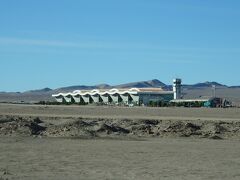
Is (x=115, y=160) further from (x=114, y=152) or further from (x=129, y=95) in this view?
(x=129, y=95)

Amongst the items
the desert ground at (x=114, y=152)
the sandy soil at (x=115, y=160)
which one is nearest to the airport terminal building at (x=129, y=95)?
the desert ground at (x=114, y=152)

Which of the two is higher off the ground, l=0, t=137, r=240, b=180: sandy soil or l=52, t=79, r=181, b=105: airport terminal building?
l=52, t=79, r=181, b=105: airport terminal building

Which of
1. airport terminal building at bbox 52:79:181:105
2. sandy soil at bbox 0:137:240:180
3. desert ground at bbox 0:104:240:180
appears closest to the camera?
sandy soil at bbox 0:137:240:180

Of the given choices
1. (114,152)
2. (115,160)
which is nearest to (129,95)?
(114,152)

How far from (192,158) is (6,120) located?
736 inches

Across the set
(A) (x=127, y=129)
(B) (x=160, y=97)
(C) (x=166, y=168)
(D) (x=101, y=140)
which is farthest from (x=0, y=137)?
(B) (x=160, y=97)

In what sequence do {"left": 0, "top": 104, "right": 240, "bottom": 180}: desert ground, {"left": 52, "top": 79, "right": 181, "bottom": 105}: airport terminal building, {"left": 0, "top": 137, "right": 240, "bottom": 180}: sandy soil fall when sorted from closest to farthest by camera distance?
{"left": 0, "top": 137, "right": 240, "bottom": 180}: sandy soil
{"left": 0, "top": 104, "right": 240, "bottom": 180}: desert ground
{"left": 52, "top": 79, "right": 181, "bottom": 105}: airport terminal building

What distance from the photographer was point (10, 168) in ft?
56.6

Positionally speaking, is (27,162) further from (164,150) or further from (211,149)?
(211,149)

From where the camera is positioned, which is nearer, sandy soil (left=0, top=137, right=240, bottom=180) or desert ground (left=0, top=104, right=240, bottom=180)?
sandy soil (left=0, top=137, right=240, bottom=180)

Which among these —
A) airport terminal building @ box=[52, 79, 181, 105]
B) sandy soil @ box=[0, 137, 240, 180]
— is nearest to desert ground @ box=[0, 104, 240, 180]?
sandy soil @ box=[0, 137, 240, 180]

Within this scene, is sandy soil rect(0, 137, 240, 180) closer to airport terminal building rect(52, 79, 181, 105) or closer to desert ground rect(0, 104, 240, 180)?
desert ground rect(0, 104, 240, 180)

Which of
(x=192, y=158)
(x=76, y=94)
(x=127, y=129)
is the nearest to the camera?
(x=192, y=158)

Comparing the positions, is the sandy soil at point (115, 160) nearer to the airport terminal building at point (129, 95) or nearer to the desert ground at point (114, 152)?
the desert ground at point (114, 152)
